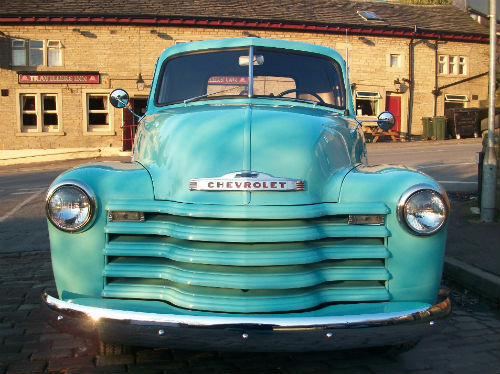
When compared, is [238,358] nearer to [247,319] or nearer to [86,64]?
[247,319]

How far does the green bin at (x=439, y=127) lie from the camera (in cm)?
2548

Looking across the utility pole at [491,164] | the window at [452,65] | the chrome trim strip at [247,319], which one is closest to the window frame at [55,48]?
the window at [452,65]

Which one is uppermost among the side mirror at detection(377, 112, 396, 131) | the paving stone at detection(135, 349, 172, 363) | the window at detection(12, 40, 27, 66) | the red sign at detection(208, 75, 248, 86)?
the window at detection(12, 40, 27, 66)

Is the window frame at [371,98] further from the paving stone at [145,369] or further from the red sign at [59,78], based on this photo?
the paving stone at [145,369]

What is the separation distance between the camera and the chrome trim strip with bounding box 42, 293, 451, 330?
2.30 metres

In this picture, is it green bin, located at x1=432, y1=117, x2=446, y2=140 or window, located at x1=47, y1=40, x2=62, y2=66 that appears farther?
green bin, located at x1=432, y1=117, x2=446, y2=140

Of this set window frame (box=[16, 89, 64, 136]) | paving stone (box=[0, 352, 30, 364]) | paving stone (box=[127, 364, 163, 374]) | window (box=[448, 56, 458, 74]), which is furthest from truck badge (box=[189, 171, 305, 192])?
window (box=[448, 56, 458, 74])

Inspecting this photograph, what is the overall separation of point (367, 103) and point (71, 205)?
85.3ft

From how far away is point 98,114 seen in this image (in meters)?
24.6

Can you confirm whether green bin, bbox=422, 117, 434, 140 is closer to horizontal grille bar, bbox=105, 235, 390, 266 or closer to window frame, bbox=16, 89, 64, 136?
window frame, bbox=16, 89, 64, 136

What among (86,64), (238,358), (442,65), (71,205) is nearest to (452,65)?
(442,65)

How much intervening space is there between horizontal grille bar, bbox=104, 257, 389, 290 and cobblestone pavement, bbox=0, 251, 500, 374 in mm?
506

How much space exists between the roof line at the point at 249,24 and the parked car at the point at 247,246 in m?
21.8

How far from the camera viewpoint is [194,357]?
3.23 meters
